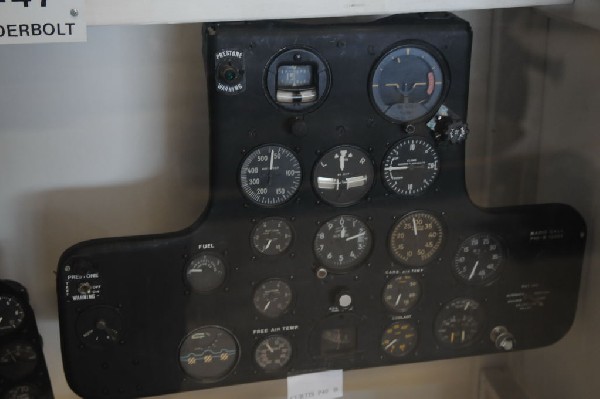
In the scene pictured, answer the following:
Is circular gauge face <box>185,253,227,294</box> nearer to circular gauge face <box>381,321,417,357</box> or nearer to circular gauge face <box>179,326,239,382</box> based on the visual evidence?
circular gauge face <box>179,326,239,382</box>

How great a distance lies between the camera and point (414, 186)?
1.31 meters

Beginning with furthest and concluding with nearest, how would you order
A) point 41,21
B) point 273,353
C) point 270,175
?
1. point 273,353
2. point 270,175
3. point 41,21

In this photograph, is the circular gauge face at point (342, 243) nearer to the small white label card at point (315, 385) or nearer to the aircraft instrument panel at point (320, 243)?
the aircraft instrument panel at point (320, 243)

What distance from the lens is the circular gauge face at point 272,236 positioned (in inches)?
50.6

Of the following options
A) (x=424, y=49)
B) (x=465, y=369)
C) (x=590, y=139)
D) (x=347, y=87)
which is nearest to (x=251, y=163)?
(x=347, y=87)

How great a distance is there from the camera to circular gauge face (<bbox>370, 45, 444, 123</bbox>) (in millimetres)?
1245

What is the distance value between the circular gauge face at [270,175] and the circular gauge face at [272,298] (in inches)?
5.1

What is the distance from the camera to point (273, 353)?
53.7 inches

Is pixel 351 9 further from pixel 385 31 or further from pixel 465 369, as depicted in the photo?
pixel 465 369

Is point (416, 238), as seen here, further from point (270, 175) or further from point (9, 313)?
point (9, 313)

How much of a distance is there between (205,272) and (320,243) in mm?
177

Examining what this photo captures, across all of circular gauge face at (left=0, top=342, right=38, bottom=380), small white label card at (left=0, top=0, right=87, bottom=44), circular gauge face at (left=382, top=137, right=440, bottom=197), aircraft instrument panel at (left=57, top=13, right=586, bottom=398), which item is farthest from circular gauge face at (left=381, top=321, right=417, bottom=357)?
small white label card at (left=0, top=0, right=87, bottom=44)

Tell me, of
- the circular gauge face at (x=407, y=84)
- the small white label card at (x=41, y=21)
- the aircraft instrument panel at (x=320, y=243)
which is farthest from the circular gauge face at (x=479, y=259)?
the small white label card at (x=41, y=21)

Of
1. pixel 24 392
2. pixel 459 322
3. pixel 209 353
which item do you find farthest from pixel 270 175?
pixel 24 392
